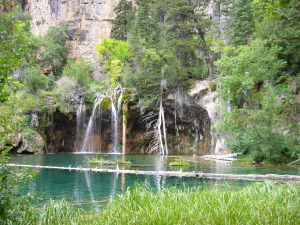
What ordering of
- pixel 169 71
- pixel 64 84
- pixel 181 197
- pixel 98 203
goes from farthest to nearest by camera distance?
pixel 64 84 < pixel 169 71 < pixel 98 203 < pixel 181 197

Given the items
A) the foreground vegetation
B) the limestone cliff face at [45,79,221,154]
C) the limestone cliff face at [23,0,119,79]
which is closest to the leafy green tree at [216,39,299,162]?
the limestone cliff face at [45,79,221,154]

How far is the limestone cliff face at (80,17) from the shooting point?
144ft

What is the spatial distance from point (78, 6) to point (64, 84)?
61.3 ft

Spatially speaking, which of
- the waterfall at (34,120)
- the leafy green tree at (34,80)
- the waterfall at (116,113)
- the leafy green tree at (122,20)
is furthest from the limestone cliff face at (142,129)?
the leafy green tree at (122,20)

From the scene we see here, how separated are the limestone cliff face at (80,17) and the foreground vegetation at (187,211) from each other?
40.8 metres

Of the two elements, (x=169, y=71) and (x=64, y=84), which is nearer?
(x=169, y=71)

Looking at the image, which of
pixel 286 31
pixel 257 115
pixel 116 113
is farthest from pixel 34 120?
pixel 286 31

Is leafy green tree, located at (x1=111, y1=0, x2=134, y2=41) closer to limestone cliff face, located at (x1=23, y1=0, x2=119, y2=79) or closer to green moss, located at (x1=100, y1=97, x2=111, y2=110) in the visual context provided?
limestone cliff face, located at (x1=23, y1=0, x2=119, y2=79)

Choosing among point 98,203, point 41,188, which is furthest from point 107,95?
point 98,203

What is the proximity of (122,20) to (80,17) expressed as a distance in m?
7.58

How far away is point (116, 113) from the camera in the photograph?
3119cm

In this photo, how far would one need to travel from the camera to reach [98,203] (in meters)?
8.00

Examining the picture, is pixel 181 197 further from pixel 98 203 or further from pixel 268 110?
pixel 268 110

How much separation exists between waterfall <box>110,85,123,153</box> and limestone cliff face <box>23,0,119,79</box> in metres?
15.2
